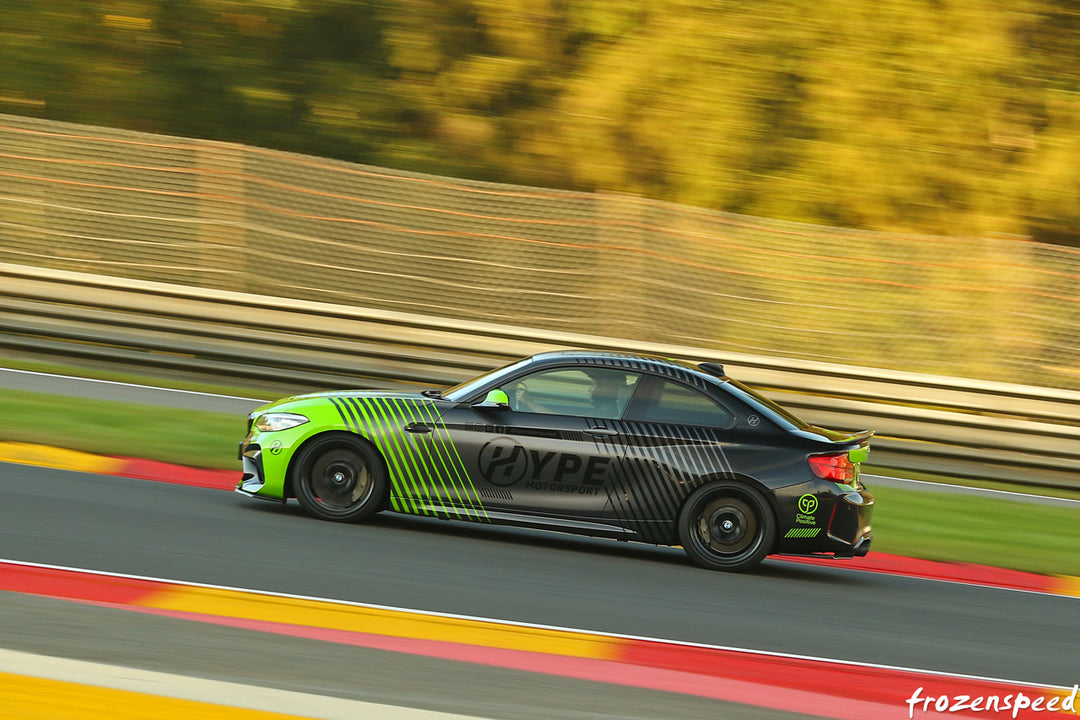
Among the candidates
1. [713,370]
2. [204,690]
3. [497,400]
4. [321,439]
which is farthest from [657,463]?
[204,690]

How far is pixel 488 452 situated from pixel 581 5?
12.7 metres

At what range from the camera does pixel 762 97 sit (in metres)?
19.3

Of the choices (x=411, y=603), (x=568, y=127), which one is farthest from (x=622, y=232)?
(x=411, y=603)

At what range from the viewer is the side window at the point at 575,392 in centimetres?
905

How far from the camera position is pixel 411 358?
15.3 m

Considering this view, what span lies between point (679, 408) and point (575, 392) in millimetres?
772

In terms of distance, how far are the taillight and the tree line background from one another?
1099 centimetres

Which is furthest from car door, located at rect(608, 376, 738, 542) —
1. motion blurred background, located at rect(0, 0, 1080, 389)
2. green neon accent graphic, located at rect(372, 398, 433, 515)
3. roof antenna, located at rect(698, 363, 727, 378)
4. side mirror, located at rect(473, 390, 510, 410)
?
motion blurred background, located at rect(0, 0, 1080, 389)

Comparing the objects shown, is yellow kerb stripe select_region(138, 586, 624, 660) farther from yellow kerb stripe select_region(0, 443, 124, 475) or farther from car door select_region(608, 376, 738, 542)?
yellow kerb stripe select_region(0, 443, 124, 475)

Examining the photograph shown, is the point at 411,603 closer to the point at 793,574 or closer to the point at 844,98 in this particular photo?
the point at 793,574

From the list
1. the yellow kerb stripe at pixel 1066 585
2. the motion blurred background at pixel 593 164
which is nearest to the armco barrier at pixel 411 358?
the motion blurred background at pixel 593 164

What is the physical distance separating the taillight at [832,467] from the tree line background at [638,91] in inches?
433

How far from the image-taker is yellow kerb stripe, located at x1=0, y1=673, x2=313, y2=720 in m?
4.64

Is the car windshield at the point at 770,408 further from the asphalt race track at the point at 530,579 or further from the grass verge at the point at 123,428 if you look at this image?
the grass verge at the point at 123,428
